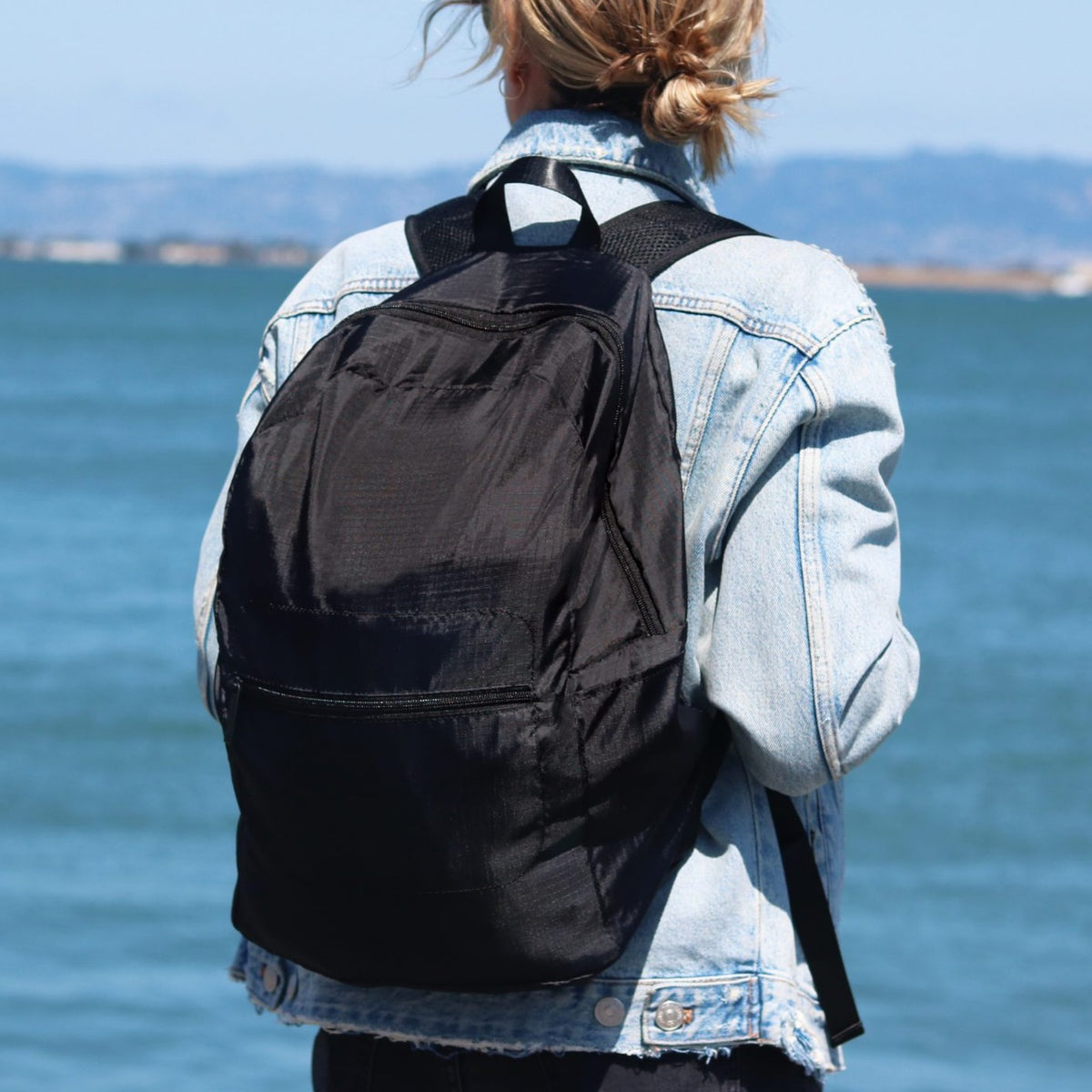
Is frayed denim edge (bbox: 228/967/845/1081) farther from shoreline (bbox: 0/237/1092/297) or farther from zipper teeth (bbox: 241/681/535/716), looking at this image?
shoreline (bbox: 0/237/1092/297)

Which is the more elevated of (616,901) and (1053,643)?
(616,901)

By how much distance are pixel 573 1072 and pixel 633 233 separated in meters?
Answer: 0.75

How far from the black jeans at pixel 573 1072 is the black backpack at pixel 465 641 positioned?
0.14 meters

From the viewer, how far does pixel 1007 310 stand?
97125 millimetres

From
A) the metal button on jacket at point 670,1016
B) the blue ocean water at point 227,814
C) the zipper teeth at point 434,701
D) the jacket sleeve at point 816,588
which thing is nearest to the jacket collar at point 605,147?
the jacket sleeve at point 816,588

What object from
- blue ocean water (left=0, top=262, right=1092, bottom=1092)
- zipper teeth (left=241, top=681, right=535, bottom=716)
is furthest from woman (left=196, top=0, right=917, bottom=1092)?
blue ocean water (left=0, top=262, right=1092, bottom=1092)

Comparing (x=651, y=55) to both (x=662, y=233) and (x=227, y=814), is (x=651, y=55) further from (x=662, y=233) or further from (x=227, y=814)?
(x=227, y=814)

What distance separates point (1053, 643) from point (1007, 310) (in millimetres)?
89114

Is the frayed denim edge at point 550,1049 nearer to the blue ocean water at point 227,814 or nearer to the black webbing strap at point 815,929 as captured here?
the black webbing strap at point 815,929

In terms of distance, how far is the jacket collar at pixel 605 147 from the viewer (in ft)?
5.20

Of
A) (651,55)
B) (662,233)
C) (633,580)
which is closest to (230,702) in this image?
(633,580)

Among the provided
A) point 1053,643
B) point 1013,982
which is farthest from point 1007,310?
point 1013,982

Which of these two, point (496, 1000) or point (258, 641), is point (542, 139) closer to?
point (258, 641)

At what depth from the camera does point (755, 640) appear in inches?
55.1
